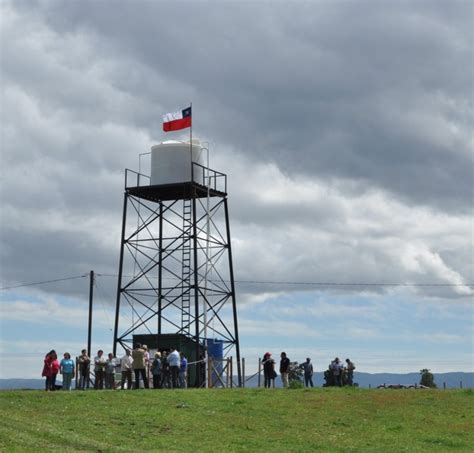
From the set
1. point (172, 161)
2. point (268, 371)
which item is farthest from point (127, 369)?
point (172, 161)

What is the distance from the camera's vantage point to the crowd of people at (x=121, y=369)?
117ft

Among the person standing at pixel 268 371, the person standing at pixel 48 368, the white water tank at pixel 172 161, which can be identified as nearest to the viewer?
the person standing at pixel 48 368

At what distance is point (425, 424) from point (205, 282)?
51.6ft

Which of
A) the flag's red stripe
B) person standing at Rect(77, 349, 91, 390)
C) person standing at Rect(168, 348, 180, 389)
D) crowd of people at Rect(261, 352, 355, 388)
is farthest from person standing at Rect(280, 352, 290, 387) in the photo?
the flag's red stripe

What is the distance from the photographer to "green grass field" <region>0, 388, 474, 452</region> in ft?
82.2

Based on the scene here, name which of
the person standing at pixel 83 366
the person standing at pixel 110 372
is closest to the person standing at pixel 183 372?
the person standing at pixel 110 372

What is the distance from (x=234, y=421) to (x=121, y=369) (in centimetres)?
961

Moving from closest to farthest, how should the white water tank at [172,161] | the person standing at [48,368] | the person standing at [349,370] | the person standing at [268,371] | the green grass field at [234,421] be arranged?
the green grass field at [234,421] → the person standing at [48,368] → the person standing at [268,371] → the person standing at [349,370] → the white water tank at [172,161]

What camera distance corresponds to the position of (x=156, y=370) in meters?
37.7

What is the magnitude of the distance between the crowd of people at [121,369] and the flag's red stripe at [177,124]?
12.1 m

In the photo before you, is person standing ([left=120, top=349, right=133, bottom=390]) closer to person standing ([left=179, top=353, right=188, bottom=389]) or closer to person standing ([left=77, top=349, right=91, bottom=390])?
person standing ([left=77, top=349, right=91, bottom=390])

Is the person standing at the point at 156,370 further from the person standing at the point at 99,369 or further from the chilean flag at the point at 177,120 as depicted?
the chilean flag at the point at 177,120

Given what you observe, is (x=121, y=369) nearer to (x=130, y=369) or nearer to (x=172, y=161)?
(x=130, y=369)

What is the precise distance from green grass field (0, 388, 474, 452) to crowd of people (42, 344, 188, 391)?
2.78 meters
